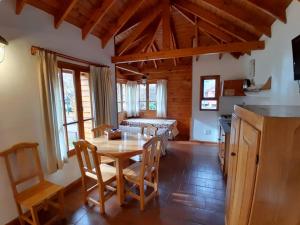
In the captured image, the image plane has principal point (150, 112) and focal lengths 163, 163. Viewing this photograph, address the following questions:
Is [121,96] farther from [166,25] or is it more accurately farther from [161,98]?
[166,25]

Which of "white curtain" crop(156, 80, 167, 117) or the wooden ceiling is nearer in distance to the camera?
the wooden ceiling

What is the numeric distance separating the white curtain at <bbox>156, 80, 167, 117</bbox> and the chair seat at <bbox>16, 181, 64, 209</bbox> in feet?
16.8

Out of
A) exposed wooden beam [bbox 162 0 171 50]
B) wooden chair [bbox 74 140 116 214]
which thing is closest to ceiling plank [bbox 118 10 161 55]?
A: exposed wooden beam [bbox 162 0 171 50]

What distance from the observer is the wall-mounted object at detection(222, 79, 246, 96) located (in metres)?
4.39

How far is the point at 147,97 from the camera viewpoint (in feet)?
24.0

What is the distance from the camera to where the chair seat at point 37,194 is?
1.78m

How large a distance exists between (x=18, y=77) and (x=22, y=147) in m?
0.85

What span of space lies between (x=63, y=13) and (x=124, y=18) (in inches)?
46.2

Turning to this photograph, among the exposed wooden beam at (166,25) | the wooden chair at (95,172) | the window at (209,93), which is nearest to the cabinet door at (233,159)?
the wooden chair at (95,172)

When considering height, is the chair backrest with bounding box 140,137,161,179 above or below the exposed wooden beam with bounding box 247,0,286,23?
below

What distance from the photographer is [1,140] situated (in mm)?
1849

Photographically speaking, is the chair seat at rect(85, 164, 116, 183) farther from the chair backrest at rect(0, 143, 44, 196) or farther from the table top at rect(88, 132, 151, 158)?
the chair backrest at rect(0, 143, 44, 196)

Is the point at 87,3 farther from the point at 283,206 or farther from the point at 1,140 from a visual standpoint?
the point at 283,206

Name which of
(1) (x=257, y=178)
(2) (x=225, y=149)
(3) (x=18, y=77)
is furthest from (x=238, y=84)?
(3) (x=18, y=77)
